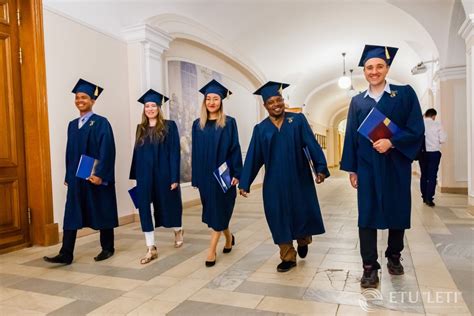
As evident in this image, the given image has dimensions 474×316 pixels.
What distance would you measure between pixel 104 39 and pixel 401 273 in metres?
4.95

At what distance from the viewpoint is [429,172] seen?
698 cm

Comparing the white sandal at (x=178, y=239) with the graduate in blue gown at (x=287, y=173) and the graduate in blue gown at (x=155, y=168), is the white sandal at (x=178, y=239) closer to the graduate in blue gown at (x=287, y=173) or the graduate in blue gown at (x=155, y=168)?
the graduate in blue gown at (x=155, y=168)

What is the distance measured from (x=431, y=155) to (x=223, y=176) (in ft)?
16.7

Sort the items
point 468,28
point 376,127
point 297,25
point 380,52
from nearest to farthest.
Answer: point 376,127 < point 380,52 < point 468,28 < point 297,25

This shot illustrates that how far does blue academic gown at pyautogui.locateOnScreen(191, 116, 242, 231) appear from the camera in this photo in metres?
3.65

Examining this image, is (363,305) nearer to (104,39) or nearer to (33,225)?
(33,225)

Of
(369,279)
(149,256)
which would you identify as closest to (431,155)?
(369,279)

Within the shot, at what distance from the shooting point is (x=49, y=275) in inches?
136

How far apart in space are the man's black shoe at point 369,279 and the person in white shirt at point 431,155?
15.5 ft

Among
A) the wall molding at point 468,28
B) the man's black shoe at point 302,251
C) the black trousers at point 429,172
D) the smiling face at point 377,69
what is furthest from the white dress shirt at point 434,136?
the smiling face at point 377,69

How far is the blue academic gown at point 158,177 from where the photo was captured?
12.7 feet

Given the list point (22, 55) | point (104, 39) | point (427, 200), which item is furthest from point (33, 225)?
point (427, 200)

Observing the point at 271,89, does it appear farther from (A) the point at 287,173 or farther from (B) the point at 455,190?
(B) the point at 455,190

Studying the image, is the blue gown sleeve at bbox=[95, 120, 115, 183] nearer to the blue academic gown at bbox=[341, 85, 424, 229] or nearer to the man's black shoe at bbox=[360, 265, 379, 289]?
the blue academic gown at bbox=[341, 85, 424, 229]
